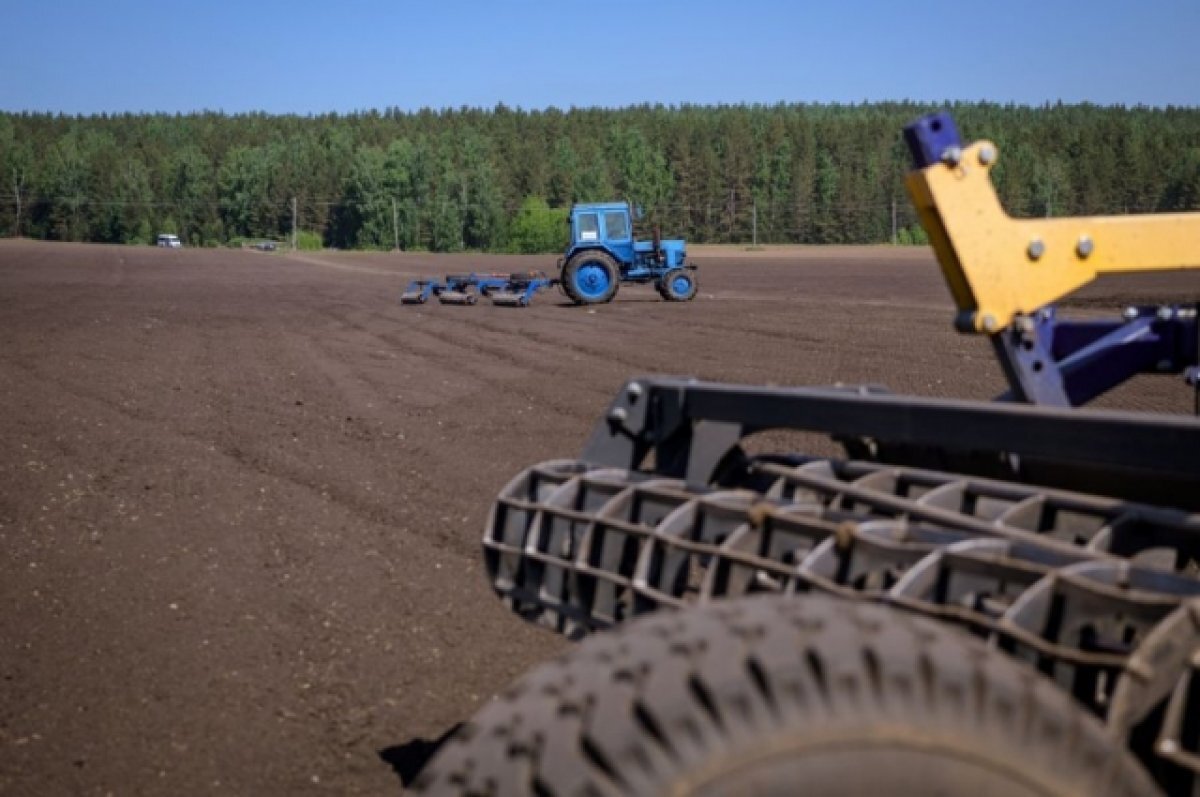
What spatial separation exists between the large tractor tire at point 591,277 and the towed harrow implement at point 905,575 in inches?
1033

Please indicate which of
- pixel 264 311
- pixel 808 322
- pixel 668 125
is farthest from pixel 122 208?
pixel 808 322

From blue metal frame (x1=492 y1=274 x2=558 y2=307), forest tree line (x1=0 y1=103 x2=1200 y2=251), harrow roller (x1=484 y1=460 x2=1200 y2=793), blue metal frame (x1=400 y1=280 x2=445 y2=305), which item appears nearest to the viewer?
harrow roller (x1=484 y1=460 x2=1200 y2=793)

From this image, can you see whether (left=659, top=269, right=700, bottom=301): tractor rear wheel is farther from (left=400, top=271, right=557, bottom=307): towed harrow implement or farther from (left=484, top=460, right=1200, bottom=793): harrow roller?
(left=484, top=460, right=1200, bottom=793): harrow roller

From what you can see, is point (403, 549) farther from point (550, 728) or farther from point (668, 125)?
point (668, 125)

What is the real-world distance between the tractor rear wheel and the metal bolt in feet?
90.2

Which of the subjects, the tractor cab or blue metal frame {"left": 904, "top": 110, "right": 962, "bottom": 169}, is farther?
the tractor cab

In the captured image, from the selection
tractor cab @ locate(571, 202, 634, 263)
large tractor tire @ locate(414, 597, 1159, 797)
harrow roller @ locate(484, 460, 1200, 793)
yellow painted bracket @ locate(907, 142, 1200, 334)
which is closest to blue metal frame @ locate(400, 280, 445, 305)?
tractor cab @ locate(571, 202, 634, 263)

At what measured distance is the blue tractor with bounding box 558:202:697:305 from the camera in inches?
1198

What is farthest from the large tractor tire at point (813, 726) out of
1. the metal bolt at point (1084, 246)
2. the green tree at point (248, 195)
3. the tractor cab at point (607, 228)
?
the green tree at point (248, 195)

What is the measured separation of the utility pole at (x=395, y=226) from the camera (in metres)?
121

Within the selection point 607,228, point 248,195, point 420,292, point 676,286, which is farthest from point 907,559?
point 248,195

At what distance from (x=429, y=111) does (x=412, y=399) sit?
578ft

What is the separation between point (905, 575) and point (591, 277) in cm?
2833

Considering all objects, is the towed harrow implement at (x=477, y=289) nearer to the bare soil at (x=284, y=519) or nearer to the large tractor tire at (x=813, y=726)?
the bare soil at (x=284, y=519)
